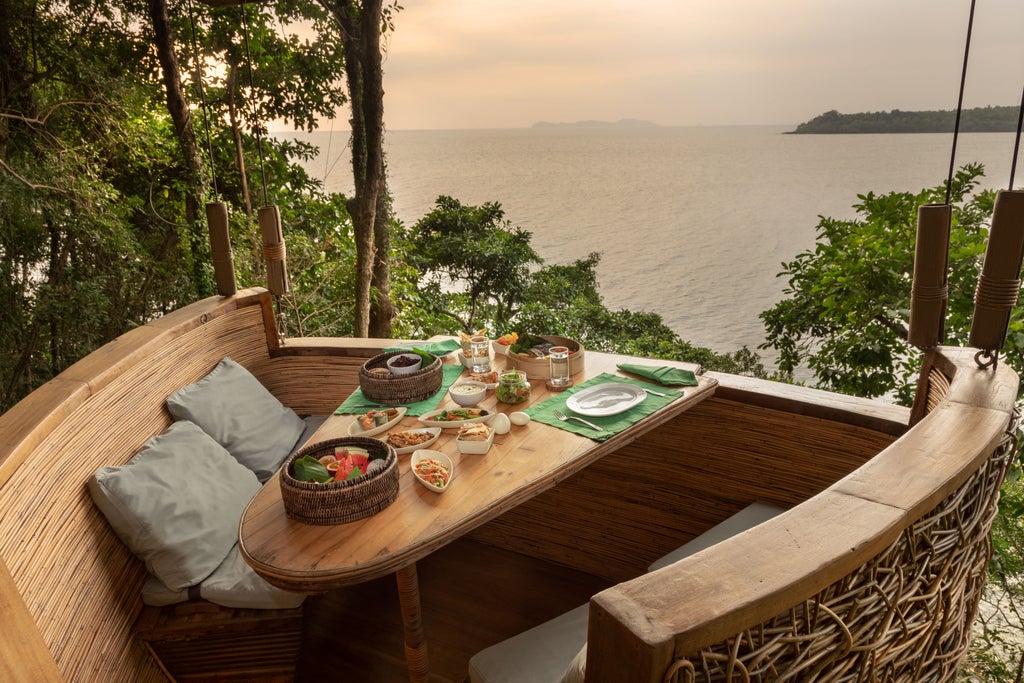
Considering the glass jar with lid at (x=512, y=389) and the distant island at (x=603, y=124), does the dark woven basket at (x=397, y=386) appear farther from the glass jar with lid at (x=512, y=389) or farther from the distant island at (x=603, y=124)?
the distant island at (x=603, y=124)

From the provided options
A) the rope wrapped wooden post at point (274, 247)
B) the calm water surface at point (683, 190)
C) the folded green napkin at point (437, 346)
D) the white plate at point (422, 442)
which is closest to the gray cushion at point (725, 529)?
the white plate at point (422, 442)

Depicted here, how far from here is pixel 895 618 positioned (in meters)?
0.90

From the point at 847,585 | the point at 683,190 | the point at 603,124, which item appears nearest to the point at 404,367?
the point at 847,585

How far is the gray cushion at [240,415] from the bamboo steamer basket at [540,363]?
101cm

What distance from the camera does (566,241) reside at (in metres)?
12.4

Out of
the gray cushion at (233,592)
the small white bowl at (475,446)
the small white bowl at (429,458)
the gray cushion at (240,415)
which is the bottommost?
the gray cushion at (233,592)

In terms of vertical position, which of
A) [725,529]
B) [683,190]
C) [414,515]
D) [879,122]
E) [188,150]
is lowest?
[725,529]

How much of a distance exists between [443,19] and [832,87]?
28.2ft

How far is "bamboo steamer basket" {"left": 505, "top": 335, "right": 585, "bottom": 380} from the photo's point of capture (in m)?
2.04

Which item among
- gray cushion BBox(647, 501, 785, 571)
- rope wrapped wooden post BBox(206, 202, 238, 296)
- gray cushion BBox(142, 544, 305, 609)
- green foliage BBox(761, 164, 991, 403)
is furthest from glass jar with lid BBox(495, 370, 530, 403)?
green foliage BBox(761, 164, 991, 403)

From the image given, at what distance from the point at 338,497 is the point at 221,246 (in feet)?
5.52

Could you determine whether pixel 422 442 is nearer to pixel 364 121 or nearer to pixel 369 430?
pixel 369 430

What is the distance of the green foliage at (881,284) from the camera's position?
10.9 feet

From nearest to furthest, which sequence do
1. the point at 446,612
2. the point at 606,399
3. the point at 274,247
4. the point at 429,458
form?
the point at 429,458, the point at 606,399, the point at 446,612, the point at 274,247
